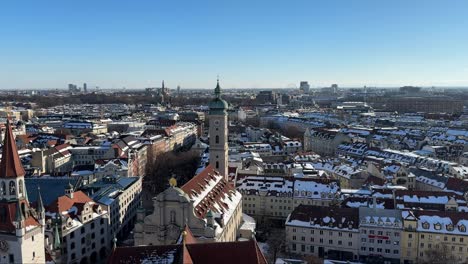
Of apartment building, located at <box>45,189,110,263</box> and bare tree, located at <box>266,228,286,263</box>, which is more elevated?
apartment building, located at <box>45,189,110,263</box>

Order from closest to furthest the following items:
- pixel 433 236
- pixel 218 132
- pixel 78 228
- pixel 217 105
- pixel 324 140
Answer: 1. pixel 78 228
2. pixel 433 236
3. pixel 217 105
4. pixel 218 132
5. pixel 324 140

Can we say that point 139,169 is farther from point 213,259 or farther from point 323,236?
point 213,259

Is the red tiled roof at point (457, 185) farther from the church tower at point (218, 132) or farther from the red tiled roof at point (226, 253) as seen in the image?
the red tiled roof at point (226, 253)

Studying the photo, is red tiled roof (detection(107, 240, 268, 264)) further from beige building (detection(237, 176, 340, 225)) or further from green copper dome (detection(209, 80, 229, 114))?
beige building (detection(237, 176, 340, 225))

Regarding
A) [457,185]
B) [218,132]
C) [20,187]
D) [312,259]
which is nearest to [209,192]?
[218,132]

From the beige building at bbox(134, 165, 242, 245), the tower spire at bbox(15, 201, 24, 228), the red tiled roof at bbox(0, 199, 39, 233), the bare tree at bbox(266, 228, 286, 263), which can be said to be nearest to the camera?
the tower spire at bbox(15, 201, 24, 228)

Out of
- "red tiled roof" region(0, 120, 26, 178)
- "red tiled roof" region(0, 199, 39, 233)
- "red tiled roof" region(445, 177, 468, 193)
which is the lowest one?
"red tiled roof" region(445, 177, 468, 193)

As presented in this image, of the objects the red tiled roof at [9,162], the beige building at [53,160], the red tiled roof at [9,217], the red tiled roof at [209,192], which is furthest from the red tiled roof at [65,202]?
the beige building at [53,160]

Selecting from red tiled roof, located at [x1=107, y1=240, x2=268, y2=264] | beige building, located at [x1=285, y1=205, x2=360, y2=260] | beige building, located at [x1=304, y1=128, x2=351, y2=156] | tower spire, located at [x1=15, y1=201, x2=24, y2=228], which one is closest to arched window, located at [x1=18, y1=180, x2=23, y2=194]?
tower spire, located at [x1=15, y1=201, x2=24, y2=228]

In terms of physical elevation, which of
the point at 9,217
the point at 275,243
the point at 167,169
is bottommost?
the point at 275,243

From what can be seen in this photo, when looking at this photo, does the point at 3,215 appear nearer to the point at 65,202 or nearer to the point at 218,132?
the point at 65,202
